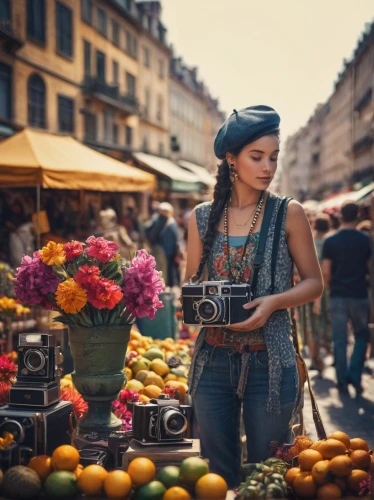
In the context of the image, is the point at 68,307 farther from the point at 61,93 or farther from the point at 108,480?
the point at 61,93

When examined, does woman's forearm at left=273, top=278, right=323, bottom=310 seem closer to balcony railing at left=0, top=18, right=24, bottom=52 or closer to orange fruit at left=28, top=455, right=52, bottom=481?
orange fruit at left=28, top=455, right=52, bottom=481

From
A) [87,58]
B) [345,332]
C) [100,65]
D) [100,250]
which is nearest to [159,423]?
[100,250]

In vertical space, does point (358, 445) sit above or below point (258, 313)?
below

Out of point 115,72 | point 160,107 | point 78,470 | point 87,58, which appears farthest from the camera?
point 160,107

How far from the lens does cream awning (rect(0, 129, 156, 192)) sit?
8.30m

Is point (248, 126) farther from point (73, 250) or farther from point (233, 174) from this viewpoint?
point (73, 250)

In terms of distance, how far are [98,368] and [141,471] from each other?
886 millimetres

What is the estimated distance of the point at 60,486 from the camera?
211 cm

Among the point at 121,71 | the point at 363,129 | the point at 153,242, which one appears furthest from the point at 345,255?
the point at 363,129

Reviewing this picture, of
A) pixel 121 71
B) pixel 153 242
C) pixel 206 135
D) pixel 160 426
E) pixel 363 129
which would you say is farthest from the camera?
pixel 206 135

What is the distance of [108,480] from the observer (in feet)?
6.89

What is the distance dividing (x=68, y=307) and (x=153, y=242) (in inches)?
407

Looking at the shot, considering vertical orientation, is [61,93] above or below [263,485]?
above

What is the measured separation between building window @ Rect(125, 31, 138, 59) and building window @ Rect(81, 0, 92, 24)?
585 cm
